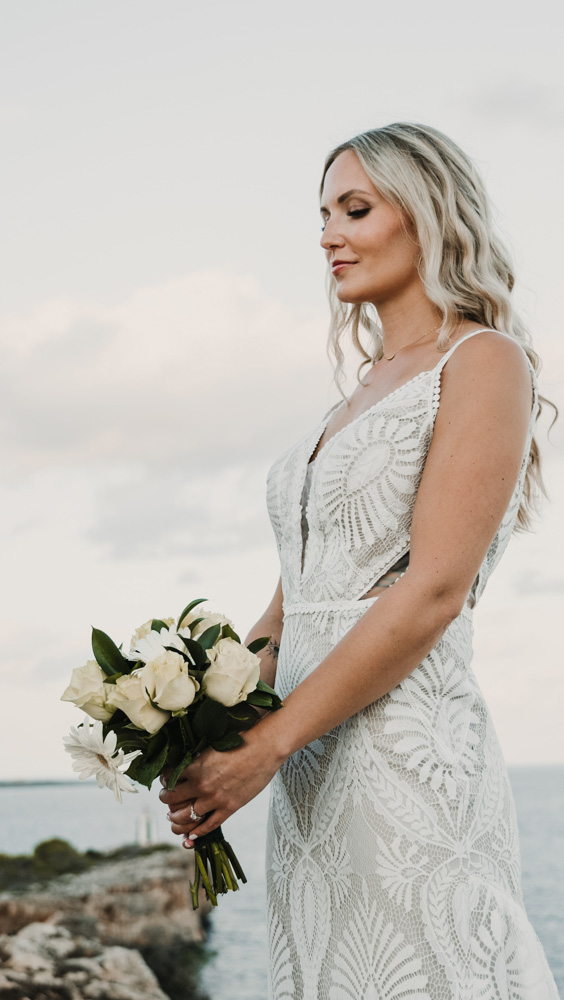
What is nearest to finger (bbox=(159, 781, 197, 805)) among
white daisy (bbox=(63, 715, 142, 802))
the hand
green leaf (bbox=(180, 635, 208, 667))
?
the hand

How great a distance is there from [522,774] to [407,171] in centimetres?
19019

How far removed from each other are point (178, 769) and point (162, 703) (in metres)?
0.14

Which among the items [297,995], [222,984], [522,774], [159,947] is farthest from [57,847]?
[522,774]

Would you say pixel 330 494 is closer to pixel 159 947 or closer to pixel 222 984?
pixel 159 947

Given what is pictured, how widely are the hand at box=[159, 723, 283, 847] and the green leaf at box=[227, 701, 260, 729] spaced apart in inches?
0.7

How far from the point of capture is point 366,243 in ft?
7.76

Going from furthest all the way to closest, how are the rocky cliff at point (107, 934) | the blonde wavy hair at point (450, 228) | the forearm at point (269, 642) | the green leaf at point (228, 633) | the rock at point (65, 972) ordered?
the rocky cliff at point (107, 934)
the rock at point (65, 972)
the forearm at point (269, 642)
the blonde wavy hair at point (450, 228)
the green leaf at point (228, 633)

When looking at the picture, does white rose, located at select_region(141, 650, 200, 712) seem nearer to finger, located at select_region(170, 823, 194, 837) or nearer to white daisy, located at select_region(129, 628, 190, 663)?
white daisy, located at select_region(129, 628, 190, 663)

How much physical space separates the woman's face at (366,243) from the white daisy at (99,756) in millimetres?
1176

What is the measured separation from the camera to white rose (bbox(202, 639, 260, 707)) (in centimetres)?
189

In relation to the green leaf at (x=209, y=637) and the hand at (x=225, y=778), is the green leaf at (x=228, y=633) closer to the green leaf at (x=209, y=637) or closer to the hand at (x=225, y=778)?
the green leaf at (x=209, y=637)

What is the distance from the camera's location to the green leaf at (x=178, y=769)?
6.20 ft

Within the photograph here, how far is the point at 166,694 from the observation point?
1849 mm

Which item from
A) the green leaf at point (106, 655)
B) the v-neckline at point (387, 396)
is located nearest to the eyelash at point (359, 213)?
the v-neckline at point (387, 396)
